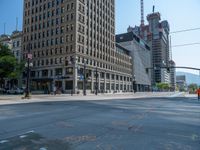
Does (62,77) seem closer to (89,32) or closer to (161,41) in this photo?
(89,32)

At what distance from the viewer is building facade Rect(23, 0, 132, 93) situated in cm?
6209

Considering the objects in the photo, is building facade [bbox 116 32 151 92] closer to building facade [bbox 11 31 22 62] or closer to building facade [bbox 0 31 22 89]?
building facade [bbox 0 31 22 89]

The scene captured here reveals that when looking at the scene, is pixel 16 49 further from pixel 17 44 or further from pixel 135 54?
pixel 135 54

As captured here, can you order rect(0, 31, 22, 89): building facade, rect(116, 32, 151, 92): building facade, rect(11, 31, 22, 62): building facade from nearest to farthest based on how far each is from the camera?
1. rect(0, 31, 22, 89): building facade
2. rect(11, 31, 22, 62): building facade
3. rect(116, 32, 151, 92): building facade

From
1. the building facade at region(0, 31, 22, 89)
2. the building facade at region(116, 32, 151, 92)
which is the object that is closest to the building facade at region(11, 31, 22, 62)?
the building facade at region(0, 31, 22, 89)

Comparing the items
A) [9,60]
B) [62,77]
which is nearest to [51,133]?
[9,60]

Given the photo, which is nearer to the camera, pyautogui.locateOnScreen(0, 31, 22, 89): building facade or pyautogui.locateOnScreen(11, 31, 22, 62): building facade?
pyautogui.locateOnScreen(0, 31, 22, 89): building facade

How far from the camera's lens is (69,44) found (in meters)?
62.9

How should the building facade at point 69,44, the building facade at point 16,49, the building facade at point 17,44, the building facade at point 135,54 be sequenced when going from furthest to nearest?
the building facade at point 135,54
the building facade at point 17,44
the building facade at point 16,49
the building facade at point 69,44

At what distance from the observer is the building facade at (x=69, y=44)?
62.1m

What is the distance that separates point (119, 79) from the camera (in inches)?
3492

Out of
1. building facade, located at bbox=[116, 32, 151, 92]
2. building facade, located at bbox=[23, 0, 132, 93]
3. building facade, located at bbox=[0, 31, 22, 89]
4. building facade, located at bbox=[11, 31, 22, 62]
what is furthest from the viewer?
building facade, located at bbox=[116, 32, 151, 92]

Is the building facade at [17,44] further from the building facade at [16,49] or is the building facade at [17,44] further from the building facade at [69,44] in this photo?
the building facade at [69,44]

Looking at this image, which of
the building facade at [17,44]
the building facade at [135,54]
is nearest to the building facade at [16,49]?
the building facade at [17,44]
